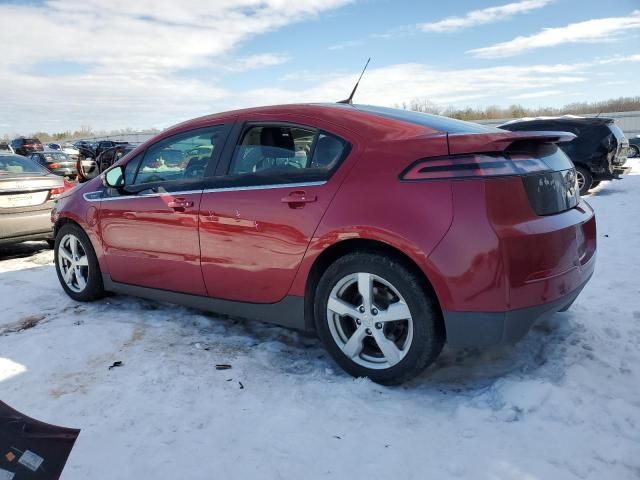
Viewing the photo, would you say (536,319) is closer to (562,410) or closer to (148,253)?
(562,410)

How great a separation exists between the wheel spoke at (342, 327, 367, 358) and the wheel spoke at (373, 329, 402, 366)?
0.30ft

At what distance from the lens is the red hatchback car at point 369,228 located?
98.7 inches

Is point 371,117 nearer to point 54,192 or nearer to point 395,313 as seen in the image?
point 395,313

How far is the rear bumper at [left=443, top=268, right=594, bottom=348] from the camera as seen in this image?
8.27 ft

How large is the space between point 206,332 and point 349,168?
1.75m

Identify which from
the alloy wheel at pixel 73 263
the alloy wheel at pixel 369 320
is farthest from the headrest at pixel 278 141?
the alloy wheel at pixel 73 263

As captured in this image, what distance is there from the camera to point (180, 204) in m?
3.58

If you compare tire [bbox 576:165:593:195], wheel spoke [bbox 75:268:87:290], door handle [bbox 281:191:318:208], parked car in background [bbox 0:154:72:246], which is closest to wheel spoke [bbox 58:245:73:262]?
wheel spoke [bbox 75:268:87:290]

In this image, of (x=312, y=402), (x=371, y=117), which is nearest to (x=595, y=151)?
(x=371, y=117)

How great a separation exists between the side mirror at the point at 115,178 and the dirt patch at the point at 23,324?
48.6 inches

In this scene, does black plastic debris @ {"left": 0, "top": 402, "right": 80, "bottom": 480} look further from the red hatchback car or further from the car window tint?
the car window tint

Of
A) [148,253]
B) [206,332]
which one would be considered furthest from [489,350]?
[148,253]

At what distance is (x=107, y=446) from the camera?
2396mm

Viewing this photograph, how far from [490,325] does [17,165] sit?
7068mm
